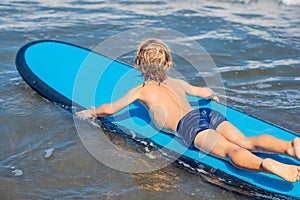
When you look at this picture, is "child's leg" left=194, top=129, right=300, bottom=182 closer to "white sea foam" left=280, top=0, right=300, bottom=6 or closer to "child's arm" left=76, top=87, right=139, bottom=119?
"child's arm" left=76, top=87, right=139, bottom=119

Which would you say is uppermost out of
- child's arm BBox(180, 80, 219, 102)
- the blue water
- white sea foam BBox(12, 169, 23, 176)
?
child's arm BBox(180, 80, 219, 102)

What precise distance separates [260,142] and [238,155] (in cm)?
22

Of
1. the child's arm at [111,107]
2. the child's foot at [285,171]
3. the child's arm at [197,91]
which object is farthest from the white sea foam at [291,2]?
the child's foot at [285,171]

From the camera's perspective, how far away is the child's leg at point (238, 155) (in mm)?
3090

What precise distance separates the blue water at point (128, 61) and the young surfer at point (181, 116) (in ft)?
0.89

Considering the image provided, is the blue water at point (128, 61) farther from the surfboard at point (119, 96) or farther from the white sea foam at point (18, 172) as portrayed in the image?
the surfboard at point (119, 96)

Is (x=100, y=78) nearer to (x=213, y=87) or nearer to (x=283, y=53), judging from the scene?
(x=213, y=87)

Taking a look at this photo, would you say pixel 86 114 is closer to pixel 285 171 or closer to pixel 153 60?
pixel 153 60

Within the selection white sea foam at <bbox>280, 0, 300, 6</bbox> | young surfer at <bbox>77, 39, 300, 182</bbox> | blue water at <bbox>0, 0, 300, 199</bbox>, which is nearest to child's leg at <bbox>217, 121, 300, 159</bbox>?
young surfer at <bbox>77, 39, 300, 182</bbox>

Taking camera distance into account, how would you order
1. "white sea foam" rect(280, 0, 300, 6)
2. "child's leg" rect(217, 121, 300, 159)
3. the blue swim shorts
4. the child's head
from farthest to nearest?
1. "white sea foam" rect(280, 0, 300, 6)
2. the child's head
3. the blue swim shorts
4. "child's leg" rect(217, 121, 300, 159)

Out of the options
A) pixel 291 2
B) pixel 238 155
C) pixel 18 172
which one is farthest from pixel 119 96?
pixel 291 2

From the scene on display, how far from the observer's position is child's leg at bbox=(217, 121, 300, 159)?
10.7 ft

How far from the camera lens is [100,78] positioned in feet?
15.7

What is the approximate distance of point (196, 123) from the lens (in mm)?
3664
